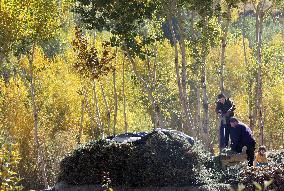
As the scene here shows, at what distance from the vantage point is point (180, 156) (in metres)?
16.1

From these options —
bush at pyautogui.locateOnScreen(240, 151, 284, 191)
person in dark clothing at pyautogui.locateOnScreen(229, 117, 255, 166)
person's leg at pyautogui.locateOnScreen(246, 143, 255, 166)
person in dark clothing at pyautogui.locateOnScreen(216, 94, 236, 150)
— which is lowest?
bush at pyautogui.locateOnScreen(240, 151, 284, 191)

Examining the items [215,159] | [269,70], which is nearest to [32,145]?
[269,70]

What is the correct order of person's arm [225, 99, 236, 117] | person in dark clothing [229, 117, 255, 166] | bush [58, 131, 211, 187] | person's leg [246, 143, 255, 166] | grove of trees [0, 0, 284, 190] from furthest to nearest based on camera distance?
grove of trees [0, 0, 284, 190] < person's arm [225, 99, 236, 117] < person's leg [246, 143, 255, 166] < bush [58, 131, 211, 187] < person in dark clothing [229, 117, 255, 166]

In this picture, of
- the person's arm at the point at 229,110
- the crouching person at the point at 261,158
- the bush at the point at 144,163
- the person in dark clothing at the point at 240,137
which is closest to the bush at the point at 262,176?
the person in dark clothing at the point at 240,137

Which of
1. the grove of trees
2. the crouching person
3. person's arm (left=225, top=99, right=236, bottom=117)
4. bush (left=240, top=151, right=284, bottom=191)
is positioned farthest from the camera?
the grove of trees

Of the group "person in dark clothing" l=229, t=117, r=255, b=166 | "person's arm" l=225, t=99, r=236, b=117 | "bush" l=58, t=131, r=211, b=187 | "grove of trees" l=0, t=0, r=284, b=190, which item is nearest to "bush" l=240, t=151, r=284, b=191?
"person in dark clothing" l=229, t=117, r=255, b=166

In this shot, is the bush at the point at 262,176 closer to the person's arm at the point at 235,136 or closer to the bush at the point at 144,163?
the person's arm at the point at 235,136

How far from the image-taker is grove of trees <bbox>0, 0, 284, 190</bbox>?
81.8ft

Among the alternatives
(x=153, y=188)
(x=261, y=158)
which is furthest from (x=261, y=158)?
(x=153, y=188)

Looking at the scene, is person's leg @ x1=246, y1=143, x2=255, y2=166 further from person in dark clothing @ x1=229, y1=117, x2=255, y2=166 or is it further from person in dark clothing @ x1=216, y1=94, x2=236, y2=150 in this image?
person in dark clothing @ x1=216, y1=94, x2=236, y2=150

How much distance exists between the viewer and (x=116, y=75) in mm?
46875

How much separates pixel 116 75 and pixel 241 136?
3161 centimetres

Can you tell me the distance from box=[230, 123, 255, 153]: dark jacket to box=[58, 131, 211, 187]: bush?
1.21m

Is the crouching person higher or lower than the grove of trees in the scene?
lower
